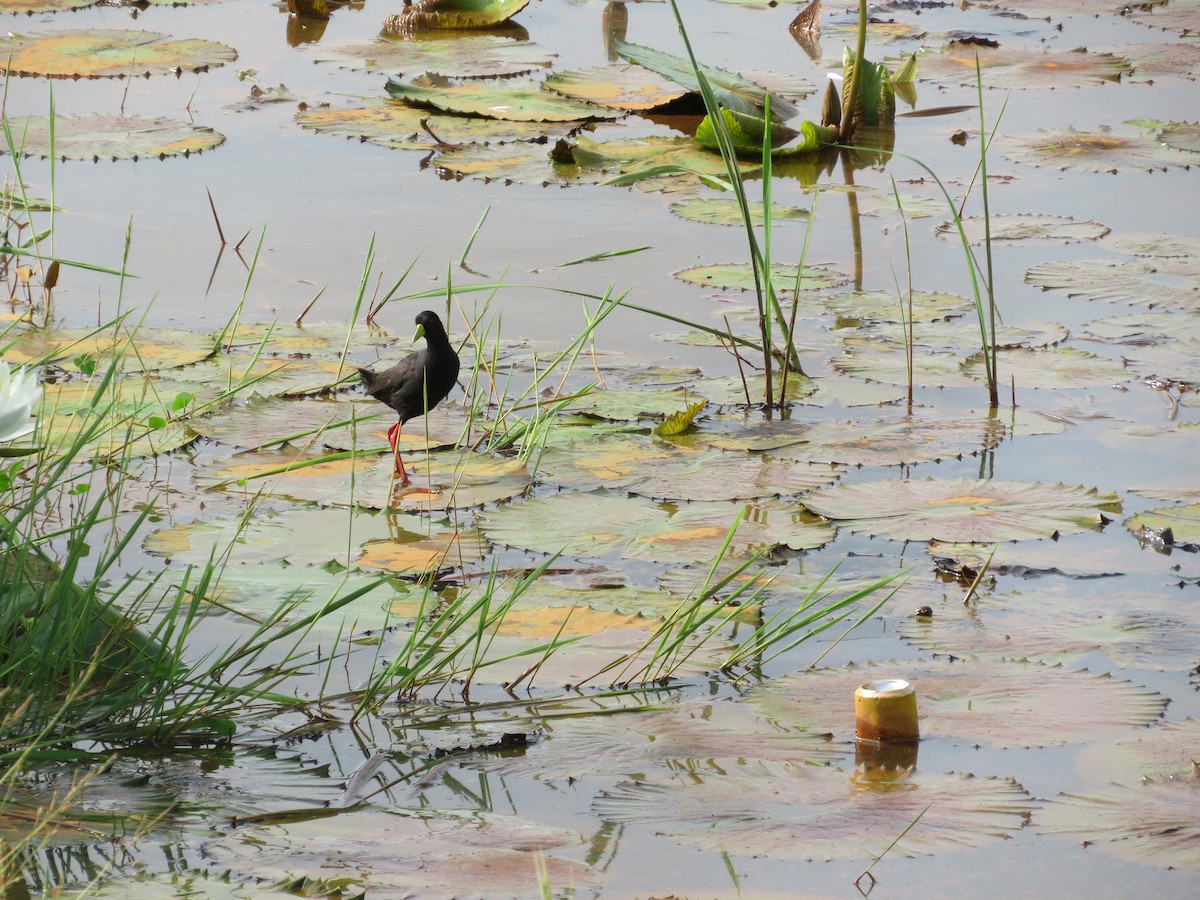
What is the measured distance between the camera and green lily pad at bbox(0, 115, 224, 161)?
6.07 metres

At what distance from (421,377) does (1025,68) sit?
509 cm

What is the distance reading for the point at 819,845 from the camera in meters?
2.14

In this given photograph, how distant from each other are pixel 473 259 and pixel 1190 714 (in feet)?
10.1

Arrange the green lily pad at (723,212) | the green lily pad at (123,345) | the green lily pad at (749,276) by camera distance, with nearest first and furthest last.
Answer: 1. the green lily pad at (123,345)
2. the green lily pad at (749,276)
3. the green lily pad at (723,212)

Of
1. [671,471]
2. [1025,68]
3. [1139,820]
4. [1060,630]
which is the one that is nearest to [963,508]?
[1060,630]

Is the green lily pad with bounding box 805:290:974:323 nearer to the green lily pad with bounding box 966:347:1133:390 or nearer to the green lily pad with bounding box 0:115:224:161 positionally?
the green lily pad with bounding box 966:347:1133:390

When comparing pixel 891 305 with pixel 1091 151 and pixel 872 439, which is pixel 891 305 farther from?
pixel 1091 151

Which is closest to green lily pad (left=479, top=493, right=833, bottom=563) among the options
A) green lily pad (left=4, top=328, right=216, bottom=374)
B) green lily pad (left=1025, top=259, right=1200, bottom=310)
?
green lily pad (left=4, top=328, right=216, bottom=374)

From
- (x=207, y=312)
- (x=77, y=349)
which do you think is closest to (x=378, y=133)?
(x=207, y=312)

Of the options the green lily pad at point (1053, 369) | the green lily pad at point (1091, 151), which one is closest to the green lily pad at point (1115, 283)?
the green lily pad at point (1053, 369)

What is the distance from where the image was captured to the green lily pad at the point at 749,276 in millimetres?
4828

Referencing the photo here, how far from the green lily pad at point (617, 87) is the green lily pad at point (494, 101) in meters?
0.05

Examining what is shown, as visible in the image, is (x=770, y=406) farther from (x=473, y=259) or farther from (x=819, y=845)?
(x=819, y=845)

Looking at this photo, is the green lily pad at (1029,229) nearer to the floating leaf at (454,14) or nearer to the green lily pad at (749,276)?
the green lily pad at (749,276)
